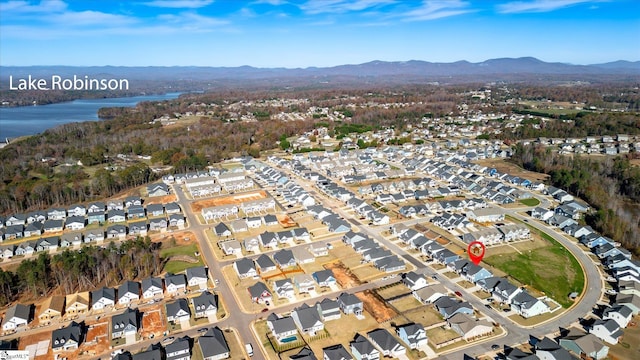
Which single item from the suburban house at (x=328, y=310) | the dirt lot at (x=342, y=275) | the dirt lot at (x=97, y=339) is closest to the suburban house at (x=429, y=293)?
the dirt lot at (x=342, y=275)


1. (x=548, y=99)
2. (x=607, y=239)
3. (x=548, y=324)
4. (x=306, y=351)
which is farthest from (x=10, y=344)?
(x=548, y=99)

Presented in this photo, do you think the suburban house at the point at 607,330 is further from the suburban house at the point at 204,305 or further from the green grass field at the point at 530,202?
the green grass field at the point at 530,202

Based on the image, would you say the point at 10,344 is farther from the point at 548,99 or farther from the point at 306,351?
the point at 548,99

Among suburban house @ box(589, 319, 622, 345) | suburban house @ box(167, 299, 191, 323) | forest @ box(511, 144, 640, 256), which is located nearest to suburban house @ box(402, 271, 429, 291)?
suburban house @ box(589, 319, 622, 345)

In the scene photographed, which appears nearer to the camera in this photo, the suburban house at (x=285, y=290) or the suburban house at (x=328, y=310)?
the suburban house at (x=328, y=310)

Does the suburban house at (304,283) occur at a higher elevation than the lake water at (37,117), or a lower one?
lower

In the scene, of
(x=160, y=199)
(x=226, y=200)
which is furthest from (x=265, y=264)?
(x=160, y=199)
